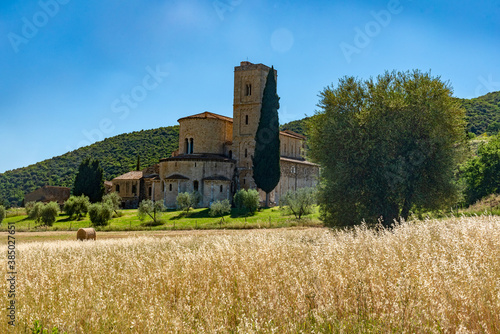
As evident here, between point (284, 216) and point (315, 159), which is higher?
point (315, 159)

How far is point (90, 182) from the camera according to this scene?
196 feet

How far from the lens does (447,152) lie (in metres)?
18.8

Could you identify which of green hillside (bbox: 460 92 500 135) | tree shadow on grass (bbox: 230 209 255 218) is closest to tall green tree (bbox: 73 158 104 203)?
tree shadow on grass (bbox: 230 209 255 218)

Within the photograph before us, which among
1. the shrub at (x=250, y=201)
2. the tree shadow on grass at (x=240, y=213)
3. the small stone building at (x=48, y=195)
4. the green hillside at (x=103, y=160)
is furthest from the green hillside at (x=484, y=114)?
the small stone building at (x=48, y=195)

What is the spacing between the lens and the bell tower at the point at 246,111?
57344mm

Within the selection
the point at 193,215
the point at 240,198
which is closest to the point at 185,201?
the point at 193,215

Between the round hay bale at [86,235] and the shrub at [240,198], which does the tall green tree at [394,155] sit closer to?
the round hay bale at [86,235]

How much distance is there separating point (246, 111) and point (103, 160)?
5725cm

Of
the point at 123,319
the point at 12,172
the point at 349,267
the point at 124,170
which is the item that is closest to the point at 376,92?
the point at 349,267

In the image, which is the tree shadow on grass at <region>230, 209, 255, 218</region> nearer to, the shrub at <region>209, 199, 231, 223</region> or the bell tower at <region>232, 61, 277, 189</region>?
the shrub at <region>209, 199, 231, 223</region>

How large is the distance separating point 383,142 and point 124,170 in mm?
83670

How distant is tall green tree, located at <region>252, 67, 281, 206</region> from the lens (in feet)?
169

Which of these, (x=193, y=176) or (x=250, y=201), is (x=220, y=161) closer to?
(x=193, y=176)

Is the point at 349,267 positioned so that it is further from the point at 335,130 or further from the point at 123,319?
the point at 335,130
